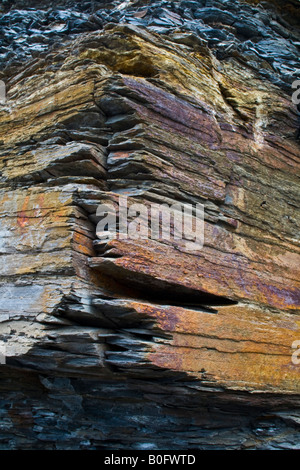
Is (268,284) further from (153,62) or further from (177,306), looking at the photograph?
(153,62)

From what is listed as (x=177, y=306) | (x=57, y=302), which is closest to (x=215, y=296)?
(x=177, y=306)

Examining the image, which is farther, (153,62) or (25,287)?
(153,62)

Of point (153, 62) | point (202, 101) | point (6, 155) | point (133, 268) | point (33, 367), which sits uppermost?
point (153, 62)

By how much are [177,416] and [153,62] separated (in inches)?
361

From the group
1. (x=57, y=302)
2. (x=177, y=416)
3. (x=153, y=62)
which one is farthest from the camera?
(x=153, y=62)

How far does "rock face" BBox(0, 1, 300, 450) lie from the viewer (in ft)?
25.6

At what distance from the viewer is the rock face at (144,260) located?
7789 mm

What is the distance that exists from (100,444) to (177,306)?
3815 millimetres

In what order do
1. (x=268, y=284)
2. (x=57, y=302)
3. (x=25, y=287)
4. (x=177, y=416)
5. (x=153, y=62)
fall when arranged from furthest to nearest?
(x=153, y=62) → (x=268, y=284) → (x=177, y=416) → (x=25, y=287) → (x=57, y=302)

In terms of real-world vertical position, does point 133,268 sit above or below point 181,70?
below

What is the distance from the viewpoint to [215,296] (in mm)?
9000

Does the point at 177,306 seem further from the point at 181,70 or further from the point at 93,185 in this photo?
the point at 181,70

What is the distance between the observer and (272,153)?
39.0ft

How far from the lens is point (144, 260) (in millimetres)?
8219
